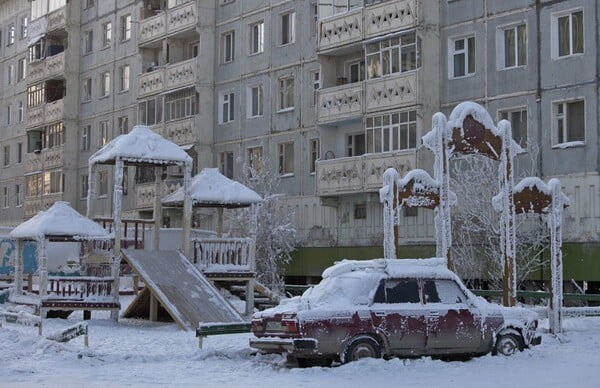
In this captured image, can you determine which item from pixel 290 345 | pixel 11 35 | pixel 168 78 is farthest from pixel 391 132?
pixel 11 35

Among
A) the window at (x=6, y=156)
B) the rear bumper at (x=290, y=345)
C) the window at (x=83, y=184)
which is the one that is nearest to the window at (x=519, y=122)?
the rear bumper at (x=290, y=345)

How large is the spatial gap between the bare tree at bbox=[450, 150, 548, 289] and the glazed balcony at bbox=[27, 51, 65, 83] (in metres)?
30.8

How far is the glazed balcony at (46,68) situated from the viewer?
58.5 metres

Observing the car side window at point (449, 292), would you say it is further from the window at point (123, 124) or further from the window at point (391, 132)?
the window at point (123, 124)

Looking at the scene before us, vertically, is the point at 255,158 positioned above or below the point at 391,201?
above

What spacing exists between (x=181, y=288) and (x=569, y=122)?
14.0m

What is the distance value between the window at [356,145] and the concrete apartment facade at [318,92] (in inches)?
2.4

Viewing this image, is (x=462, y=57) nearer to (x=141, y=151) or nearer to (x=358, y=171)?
(x=358, y=171)

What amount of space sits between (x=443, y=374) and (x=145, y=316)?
14.0m

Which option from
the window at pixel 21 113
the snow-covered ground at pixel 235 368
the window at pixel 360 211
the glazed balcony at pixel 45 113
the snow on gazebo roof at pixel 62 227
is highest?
the window at pixel 21 113

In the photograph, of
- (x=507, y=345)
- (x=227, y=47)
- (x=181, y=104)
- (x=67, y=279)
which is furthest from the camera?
(x=181, y=104)

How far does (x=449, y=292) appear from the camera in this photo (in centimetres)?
1794

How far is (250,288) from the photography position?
28.8 m

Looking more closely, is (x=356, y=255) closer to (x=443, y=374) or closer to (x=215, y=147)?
(x=215, y=147)
